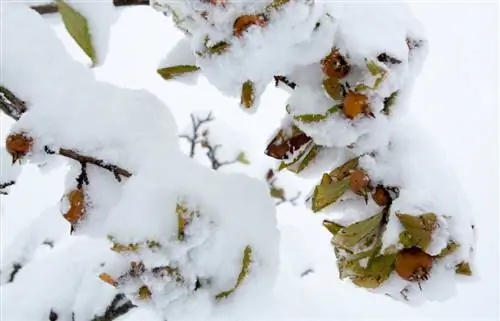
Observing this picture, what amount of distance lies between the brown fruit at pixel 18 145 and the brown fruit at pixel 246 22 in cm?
30

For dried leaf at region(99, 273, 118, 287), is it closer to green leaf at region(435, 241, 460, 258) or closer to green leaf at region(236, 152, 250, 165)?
green leaf at region(435, 241, 460, 258)

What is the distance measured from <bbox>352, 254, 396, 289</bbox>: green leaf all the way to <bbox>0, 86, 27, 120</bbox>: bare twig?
466 mm

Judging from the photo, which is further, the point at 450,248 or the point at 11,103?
the point at 11,103

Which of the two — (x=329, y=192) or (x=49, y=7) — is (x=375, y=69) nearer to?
(x=329, y=192)

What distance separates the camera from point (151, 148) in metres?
0.73

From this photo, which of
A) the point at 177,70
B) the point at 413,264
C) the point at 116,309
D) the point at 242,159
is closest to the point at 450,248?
the point at 413,264

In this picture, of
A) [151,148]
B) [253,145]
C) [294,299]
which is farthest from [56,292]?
[253,145]

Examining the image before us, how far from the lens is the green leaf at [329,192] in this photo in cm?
62

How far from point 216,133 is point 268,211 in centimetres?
108

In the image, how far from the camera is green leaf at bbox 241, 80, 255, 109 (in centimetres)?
59

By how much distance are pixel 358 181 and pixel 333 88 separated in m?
0.11

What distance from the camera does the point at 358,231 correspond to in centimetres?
59

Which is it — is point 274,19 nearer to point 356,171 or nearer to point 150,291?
point 356,171

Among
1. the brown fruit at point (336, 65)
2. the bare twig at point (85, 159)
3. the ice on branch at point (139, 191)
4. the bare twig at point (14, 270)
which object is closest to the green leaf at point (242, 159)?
the bare twig at point (14, 270)
